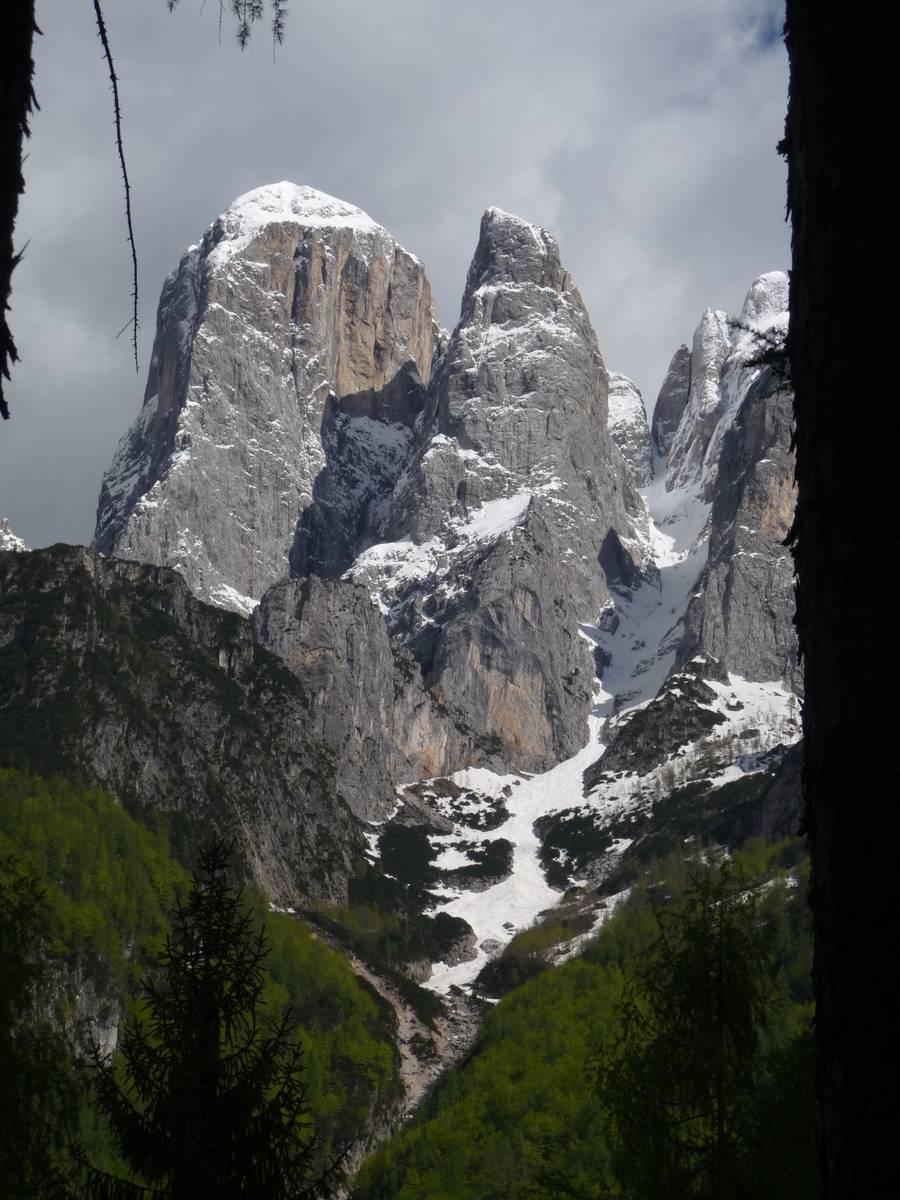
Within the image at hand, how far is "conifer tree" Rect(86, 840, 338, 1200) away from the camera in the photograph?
1642 cm

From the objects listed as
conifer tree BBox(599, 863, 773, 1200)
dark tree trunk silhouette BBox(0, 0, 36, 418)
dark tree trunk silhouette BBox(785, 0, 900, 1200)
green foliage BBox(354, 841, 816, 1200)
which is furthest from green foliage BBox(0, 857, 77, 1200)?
dark tree trunk silhouette BBox(785, 0, 900, 1200)

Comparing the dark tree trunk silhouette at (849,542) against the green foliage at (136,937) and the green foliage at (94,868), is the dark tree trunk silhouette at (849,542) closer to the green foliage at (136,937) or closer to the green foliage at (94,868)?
the green foliage at (136,937)

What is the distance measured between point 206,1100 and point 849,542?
1441 cm

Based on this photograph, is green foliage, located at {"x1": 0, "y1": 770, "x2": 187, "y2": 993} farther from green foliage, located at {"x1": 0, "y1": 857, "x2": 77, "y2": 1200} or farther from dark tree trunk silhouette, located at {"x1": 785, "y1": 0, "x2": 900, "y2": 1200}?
dark tree trunk silhouette, located at {"x1": 785, "y1": 0, "x2": 900, "y2": 1200}

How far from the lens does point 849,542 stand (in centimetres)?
410

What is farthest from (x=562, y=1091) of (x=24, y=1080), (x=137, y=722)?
(x=137, y=722)

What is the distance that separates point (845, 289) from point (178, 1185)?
14318 mm

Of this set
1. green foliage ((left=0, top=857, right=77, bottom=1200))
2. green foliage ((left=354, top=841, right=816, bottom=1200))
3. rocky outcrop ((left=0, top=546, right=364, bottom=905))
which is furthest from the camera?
rocky outcrop ((left=0, top=546, right=364, bottom=905))

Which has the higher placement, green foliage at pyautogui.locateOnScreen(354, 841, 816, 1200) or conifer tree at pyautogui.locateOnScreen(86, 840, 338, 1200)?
green foliage at pyautogui.locateOnScreen(354, 841, 816, 1200)

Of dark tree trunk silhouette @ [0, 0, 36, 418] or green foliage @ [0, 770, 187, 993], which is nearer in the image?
dark tree trunk silhouette @ [0, 0, 36, 418]

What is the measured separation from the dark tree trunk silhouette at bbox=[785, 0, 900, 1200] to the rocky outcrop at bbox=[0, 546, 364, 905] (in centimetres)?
15013

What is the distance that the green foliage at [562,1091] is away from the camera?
17.9 m

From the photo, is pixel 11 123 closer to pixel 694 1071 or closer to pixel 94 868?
pixel 694 1071

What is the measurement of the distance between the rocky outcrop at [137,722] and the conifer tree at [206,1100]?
135120 millimetres
